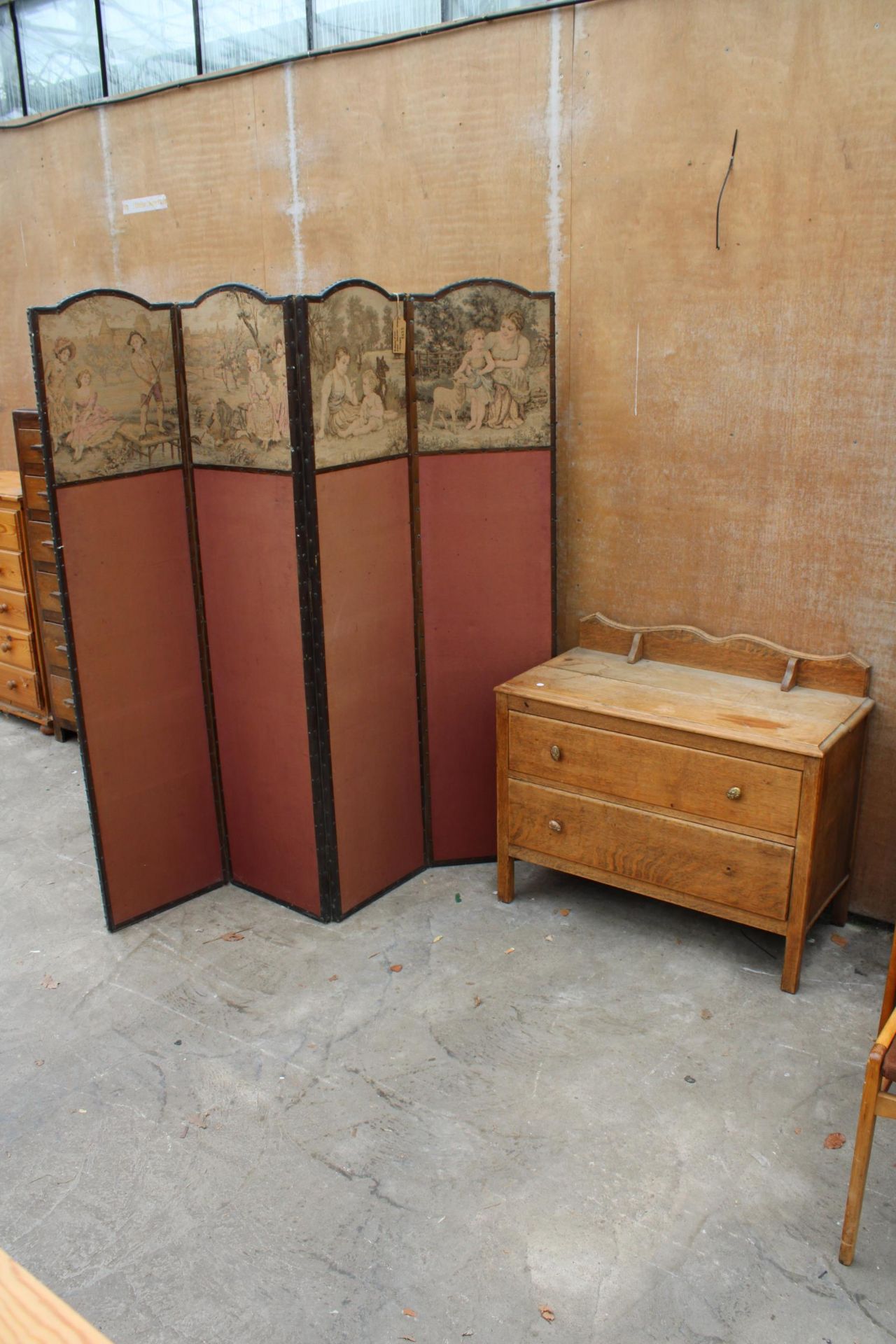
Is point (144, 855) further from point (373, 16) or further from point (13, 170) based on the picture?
point (13, 170)

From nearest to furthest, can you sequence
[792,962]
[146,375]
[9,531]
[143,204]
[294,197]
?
[792,962]
[146,375]
[294,197]
[143,204]
[9,531]

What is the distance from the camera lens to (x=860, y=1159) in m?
2.33

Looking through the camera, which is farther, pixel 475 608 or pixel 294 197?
pixel 294 197

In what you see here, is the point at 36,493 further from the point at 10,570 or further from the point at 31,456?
the point at 10,570

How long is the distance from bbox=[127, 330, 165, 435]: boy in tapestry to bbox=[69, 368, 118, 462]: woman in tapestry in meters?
0.13

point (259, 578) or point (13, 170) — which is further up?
point (13, 170)

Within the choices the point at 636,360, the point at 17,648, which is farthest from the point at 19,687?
the point at 636,360

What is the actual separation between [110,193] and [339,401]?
2.68 m

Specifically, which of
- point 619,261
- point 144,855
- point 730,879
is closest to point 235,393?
point 619,261

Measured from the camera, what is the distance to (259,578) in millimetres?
3652

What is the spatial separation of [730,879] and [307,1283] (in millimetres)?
1699

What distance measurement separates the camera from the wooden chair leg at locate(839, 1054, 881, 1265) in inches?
89.8

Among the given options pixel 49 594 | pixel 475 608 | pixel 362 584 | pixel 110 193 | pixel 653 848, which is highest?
pixel 110 193

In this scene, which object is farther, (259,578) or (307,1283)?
(259,578)
